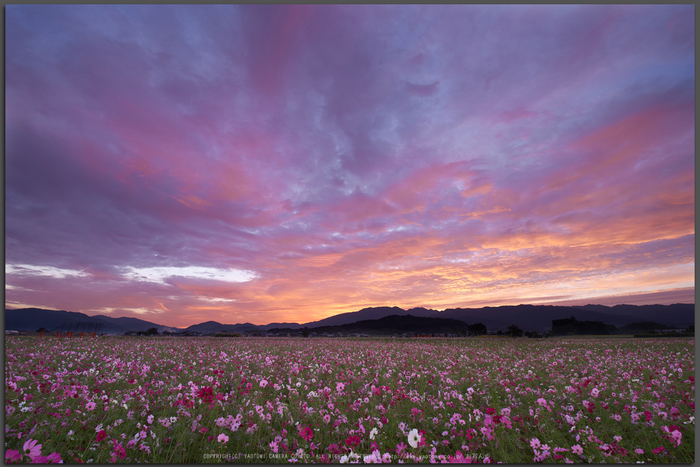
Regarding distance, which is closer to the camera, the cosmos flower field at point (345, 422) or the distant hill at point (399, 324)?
the cosmos flower field at point (345, 422)

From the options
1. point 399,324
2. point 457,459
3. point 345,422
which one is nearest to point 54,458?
point 345,422

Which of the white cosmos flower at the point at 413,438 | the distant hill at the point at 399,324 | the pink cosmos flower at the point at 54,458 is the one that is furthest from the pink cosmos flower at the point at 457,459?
the distant hill at the point at 399,324

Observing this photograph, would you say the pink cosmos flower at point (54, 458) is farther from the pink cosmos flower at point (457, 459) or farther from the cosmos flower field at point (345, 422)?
the pink cosmos flower at point (457, 459)

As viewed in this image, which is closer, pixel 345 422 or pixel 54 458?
pixel 54 458

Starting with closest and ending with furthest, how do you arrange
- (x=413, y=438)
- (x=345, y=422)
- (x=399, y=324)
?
1. (x=413, y=438)
2. (x=345, y=422)
3. (x=399, y=324)

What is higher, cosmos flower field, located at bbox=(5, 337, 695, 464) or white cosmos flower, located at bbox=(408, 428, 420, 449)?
white cosmos flower, located at bbox=(408, 428, 420, 449)

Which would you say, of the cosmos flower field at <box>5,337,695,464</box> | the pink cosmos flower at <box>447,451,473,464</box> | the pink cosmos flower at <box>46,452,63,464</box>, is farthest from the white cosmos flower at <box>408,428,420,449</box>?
Result: the pink cosmos flower at <box>46,452,63,464</box>

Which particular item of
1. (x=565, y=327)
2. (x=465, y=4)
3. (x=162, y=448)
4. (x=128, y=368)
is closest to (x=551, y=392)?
(x=162, y=448)

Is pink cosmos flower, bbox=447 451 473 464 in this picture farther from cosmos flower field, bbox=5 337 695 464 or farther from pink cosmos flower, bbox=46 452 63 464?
pink cosmos flower, bbox=46 452 63 464

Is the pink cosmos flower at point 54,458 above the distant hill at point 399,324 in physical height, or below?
above

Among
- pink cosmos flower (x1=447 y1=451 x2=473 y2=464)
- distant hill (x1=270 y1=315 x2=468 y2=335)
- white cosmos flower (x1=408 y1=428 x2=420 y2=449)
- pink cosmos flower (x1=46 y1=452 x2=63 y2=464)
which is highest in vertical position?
white cosmos flower (x1=408 y1=428 x2=420 y2=449)

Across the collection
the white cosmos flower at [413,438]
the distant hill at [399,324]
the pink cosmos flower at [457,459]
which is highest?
the white cosmos flower at [413,438]

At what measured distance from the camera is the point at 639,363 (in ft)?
30.4

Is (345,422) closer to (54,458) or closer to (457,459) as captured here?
(457,459)
